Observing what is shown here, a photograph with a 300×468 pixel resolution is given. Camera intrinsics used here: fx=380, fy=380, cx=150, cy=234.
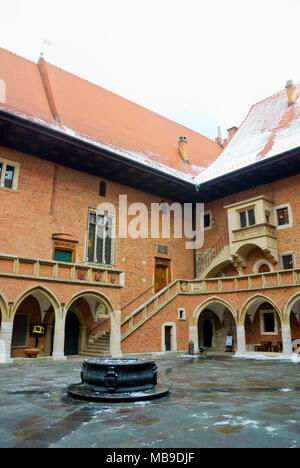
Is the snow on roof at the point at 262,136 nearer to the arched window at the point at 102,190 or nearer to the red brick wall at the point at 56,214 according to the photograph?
the red brick wall at the point at 56,214

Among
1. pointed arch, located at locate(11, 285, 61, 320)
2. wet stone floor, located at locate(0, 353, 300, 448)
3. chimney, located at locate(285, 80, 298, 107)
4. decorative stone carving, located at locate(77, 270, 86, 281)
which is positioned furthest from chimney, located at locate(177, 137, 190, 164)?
wet stone floor, located at locate(0, 353, 300, 448)

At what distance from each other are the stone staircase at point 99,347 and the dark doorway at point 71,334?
0.44m

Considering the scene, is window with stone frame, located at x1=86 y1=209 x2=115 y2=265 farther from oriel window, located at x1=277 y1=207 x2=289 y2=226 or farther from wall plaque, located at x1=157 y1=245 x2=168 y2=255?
oriel window, located at x1=277 y1=207 x2=289 y2=226

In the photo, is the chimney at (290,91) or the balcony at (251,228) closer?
the balcony at (251,228)

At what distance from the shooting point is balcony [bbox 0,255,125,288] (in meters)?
14.5

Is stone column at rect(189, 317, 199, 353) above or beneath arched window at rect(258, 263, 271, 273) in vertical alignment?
beneath

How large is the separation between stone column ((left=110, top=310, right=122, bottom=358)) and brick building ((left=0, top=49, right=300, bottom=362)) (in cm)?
8

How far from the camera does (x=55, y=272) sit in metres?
15.6

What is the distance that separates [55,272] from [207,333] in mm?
11825

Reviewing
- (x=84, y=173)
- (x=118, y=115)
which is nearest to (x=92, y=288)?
(x=84, y=173)

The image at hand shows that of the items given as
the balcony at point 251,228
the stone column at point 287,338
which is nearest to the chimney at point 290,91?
the balcony at point 251,228

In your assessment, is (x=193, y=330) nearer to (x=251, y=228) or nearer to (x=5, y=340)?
(x=251, y=228)

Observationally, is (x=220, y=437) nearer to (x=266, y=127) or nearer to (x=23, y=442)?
(x=23, y=442)

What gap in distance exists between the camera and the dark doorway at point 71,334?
18016mm
